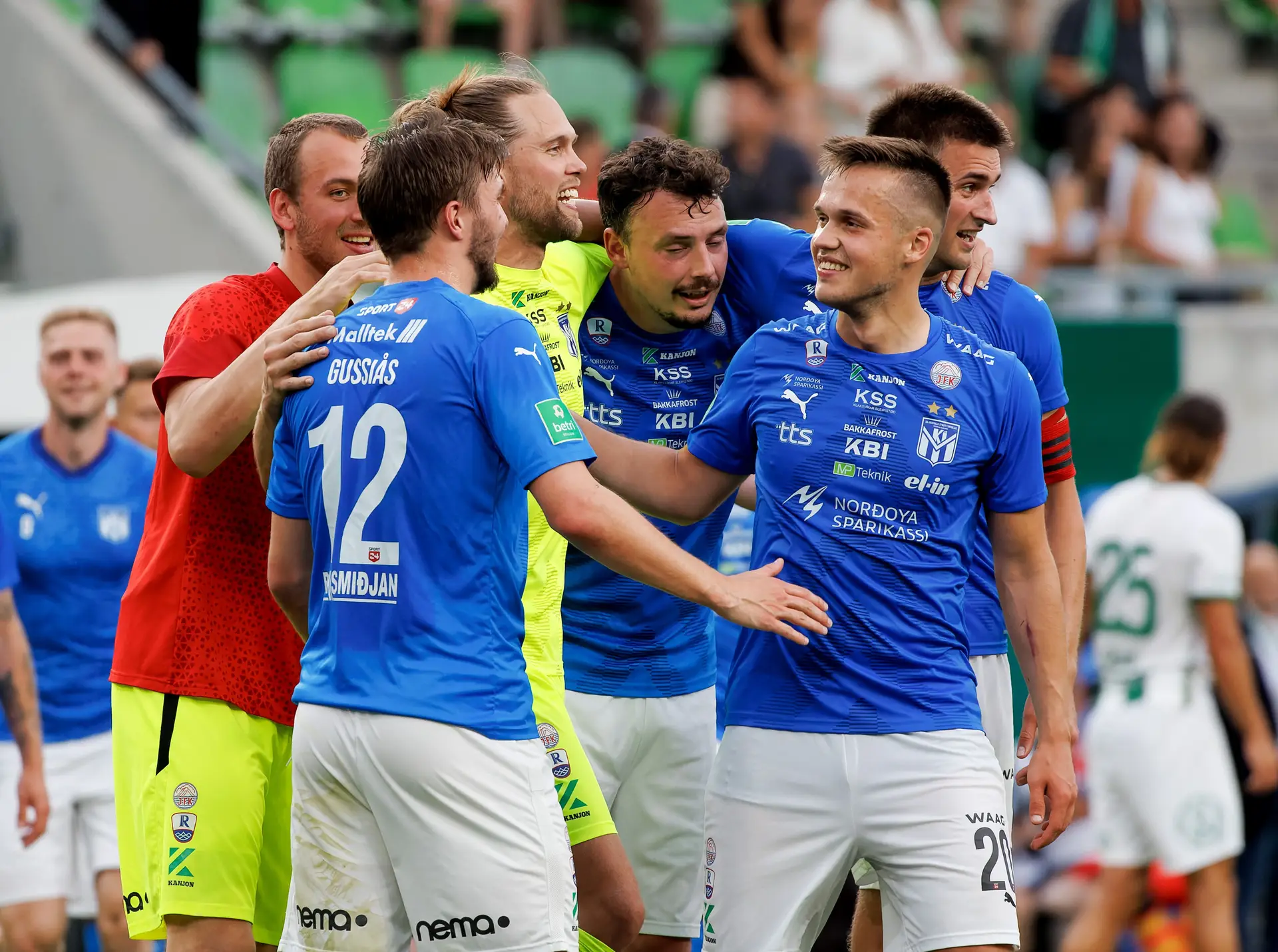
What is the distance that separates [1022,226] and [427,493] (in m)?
9.41

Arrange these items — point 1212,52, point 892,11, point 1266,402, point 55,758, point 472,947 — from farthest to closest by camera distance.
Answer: point 1212,52
point 892,11
point 1266,402
point 55,758
point 472,947

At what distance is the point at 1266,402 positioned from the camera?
12430 mm

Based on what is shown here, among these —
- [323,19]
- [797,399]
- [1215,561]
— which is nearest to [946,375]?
[797,399]

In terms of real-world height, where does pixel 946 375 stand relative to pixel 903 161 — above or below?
below

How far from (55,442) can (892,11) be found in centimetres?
805

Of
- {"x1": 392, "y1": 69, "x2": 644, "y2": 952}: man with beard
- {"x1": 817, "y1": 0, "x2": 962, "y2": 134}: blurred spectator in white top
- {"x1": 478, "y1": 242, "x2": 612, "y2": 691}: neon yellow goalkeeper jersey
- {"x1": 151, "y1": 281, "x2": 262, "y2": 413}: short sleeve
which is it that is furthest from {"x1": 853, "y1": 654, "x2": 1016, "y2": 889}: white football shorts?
{"x1": 817, "y1": 0, "x2": 962, "y2": 134}: blurred spectator in white top

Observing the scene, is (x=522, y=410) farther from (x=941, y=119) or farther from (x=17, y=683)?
(x=17, y=683)

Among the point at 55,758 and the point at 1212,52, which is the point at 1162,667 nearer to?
the point at 55,758

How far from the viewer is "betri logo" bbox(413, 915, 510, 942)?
3.88m

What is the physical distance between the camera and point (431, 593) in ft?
12.8

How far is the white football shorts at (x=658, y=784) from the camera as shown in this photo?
5379mm

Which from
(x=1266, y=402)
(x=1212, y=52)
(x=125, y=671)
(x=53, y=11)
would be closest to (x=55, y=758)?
(x=125, y=671)

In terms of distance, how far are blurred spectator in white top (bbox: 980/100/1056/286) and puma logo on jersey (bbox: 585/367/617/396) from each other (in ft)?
24.0

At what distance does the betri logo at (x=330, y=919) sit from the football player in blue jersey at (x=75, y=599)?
3726 millimetres
